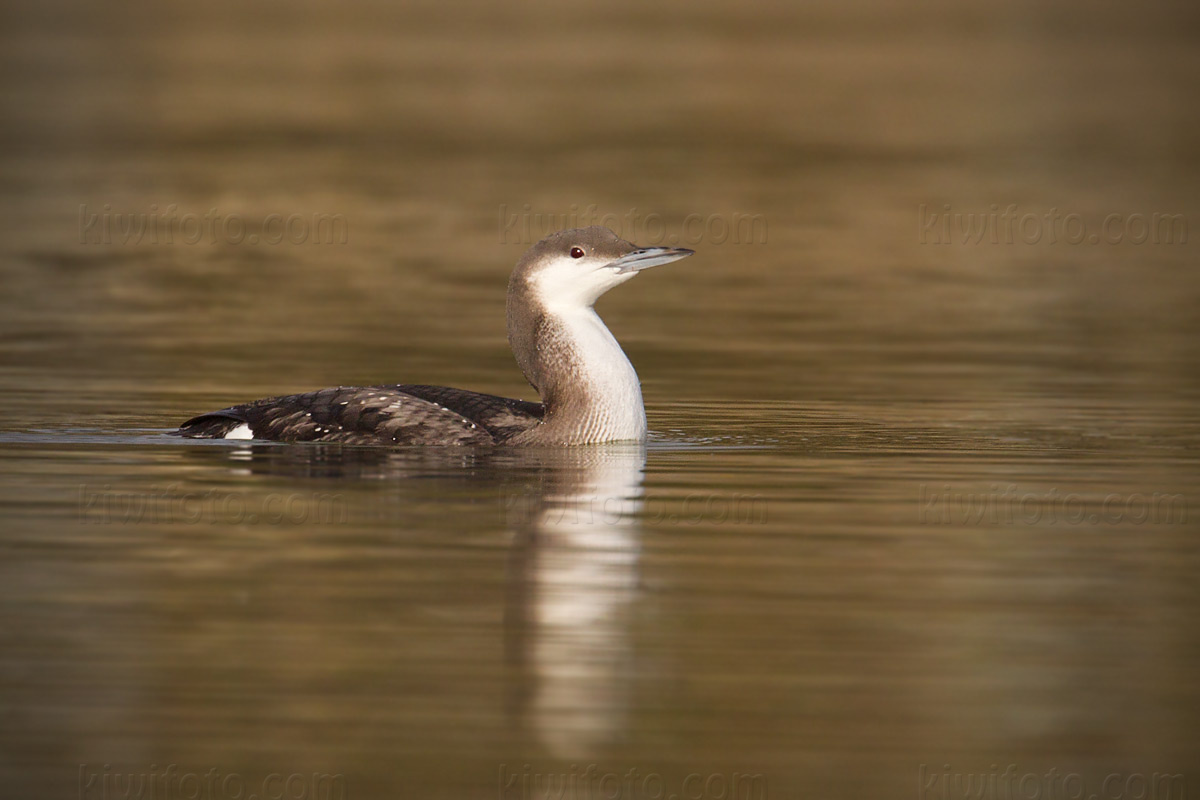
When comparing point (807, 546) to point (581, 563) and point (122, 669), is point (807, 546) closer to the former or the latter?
point (581, 563)

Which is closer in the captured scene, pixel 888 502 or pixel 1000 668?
pixel 1000 668

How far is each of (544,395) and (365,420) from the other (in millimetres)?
817

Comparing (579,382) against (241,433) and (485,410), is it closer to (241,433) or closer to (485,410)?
(485,410)

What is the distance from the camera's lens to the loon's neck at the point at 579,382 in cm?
990

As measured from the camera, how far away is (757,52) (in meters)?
54.3

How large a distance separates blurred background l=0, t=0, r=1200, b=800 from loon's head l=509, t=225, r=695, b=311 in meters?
0.83

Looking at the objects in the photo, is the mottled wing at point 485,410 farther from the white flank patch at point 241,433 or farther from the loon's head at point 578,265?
the white flank patch at point 241,433

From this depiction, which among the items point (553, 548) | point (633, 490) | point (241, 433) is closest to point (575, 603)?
point (553, 548)

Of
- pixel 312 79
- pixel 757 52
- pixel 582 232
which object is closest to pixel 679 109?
pixel 312 79

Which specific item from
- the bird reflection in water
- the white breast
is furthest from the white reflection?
the white breast

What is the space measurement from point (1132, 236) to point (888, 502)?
14034 millimetres

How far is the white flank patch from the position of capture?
33.4 feet

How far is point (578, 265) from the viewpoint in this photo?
9.98 m

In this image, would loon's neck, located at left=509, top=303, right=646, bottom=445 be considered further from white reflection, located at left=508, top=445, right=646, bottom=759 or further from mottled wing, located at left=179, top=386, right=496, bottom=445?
white reflection, located at left=508, top=445, right=646, bottom=759
